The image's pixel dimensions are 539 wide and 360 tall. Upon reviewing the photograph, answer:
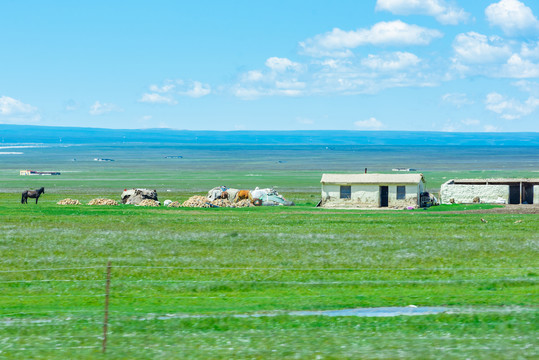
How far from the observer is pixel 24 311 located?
82.4 feet

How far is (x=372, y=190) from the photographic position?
77.0m

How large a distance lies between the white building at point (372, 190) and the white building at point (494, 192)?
198 inches

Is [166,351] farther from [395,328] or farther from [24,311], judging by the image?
[24,311]

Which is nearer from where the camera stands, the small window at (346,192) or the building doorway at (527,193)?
the small window at (346,192)

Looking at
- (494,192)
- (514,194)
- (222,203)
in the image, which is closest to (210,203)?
(222,203)

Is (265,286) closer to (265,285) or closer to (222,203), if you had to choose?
(265,285)

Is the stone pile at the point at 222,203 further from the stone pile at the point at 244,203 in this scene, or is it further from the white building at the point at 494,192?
the white building at the point at 494,192

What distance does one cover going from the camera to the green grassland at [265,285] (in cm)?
1947

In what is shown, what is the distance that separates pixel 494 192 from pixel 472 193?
2.18m

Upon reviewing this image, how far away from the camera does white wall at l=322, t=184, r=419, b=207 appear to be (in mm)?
76312

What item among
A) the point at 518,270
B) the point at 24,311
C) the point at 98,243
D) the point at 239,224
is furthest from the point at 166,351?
the point at 239,224

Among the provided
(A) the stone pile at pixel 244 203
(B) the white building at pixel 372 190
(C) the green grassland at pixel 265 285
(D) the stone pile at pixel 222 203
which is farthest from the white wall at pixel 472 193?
(D) the stone pile at pixel 222 203

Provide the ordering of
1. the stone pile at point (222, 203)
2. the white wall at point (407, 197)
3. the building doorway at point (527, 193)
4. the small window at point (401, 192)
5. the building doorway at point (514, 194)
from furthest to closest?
the building doorway at point (514, 194) → the stone pile at point (222, 203) → the building doorway at point (527, 193) → the small window at point (401, 192) → the white wall at point (407, 197)

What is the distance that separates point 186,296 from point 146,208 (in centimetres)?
4750
